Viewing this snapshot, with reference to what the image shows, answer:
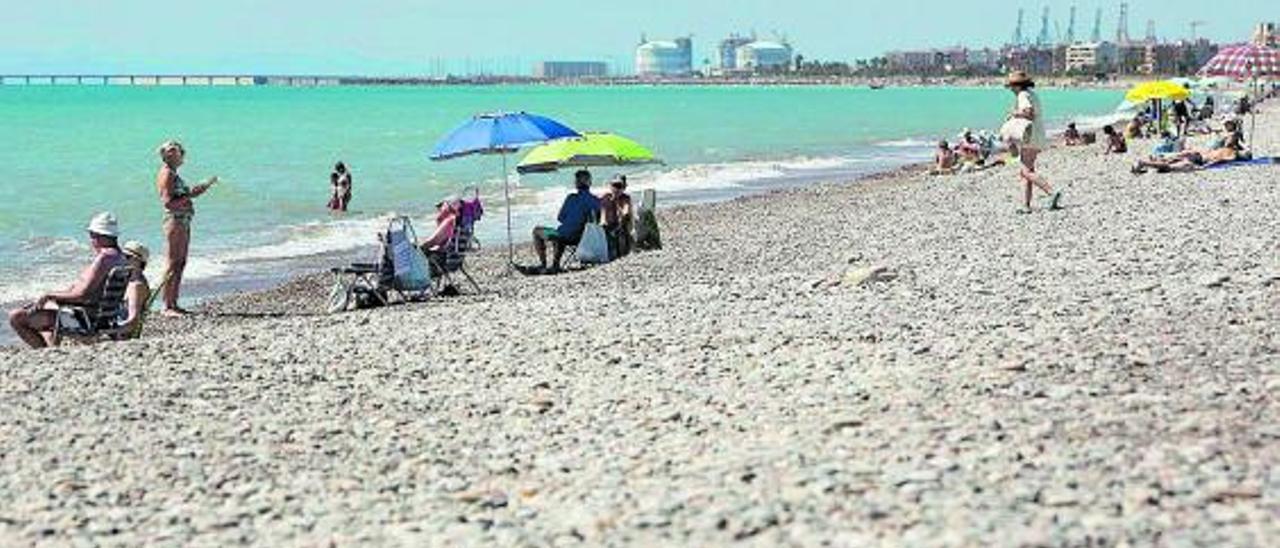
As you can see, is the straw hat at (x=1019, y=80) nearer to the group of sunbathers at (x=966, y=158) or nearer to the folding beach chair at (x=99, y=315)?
the folding beach chair at (x=99, y=315)

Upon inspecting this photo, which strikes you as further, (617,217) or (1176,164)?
(1176,164)

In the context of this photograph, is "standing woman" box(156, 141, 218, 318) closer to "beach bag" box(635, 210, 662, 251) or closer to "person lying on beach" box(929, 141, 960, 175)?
"beach bag" box(635, 210, 662, 251)

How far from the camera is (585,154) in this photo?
15.8 meters

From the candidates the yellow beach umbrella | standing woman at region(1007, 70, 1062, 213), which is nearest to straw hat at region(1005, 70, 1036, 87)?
standing woman at region(1007, 70, 1062, 213)

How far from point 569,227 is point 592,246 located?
1.06 feet

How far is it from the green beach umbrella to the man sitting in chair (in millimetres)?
175

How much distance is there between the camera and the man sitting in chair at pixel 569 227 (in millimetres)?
15711

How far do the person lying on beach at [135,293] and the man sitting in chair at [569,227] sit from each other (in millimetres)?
5054

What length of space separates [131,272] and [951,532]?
7.32 metres

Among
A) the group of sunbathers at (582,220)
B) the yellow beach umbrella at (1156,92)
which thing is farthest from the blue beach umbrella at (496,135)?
the yellow beach umbrella at (1156,92)

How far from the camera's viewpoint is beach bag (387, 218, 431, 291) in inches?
512

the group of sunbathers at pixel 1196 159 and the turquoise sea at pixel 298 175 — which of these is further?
the turquoise sea at pixel 298 175

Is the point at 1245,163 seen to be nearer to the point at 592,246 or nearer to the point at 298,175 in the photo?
the point at 592,246

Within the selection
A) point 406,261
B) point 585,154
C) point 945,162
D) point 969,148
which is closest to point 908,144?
point 969,148
